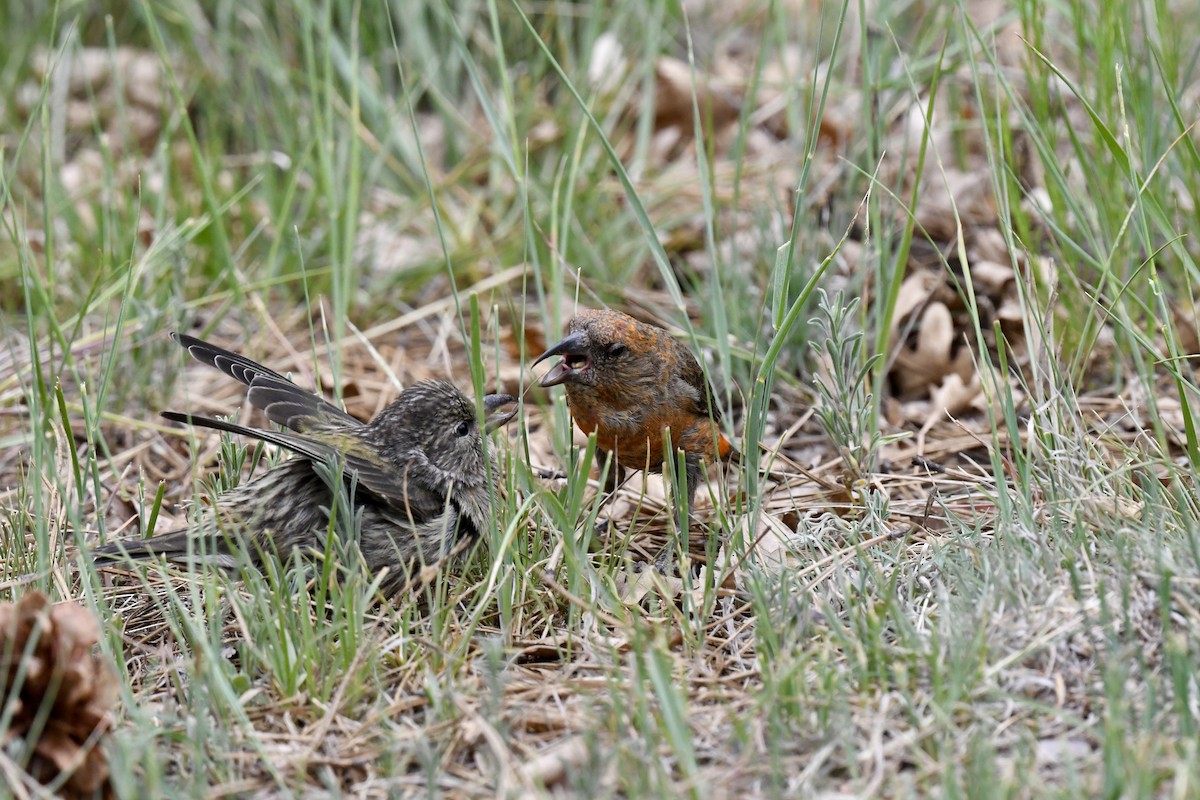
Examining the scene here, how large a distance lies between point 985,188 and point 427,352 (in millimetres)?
3055

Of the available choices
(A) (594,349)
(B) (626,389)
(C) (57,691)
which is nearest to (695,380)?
(B) (626,389)

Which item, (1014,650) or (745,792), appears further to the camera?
(1014,650)

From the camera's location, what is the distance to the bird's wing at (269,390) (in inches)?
160

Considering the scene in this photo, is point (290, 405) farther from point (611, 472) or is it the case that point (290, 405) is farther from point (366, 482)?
point (611, 472)

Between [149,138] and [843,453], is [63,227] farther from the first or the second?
[843,453]

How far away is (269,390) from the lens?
162 inches

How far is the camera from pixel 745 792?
2.77m

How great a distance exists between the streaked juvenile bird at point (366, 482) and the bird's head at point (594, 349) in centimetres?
28

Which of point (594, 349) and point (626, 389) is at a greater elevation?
point (594, 349)

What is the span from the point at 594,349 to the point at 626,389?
0.61 ft

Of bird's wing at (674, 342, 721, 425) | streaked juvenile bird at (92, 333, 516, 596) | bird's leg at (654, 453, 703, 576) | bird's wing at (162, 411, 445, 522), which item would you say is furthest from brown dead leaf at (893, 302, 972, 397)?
bird's wing at (162, 411, 445, 522)

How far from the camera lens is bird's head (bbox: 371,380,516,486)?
4289 mm

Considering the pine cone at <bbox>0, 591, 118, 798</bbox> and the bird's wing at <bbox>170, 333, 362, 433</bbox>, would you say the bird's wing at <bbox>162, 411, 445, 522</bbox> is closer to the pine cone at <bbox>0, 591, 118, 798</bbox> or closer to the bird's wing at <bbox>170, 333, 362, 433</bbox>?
the bird's wing at <bbox>170, 333, 362, 433</bbox>

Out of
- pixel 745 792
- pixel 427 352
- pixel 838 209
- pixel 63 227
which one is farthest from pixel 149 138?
pixel 745 792
